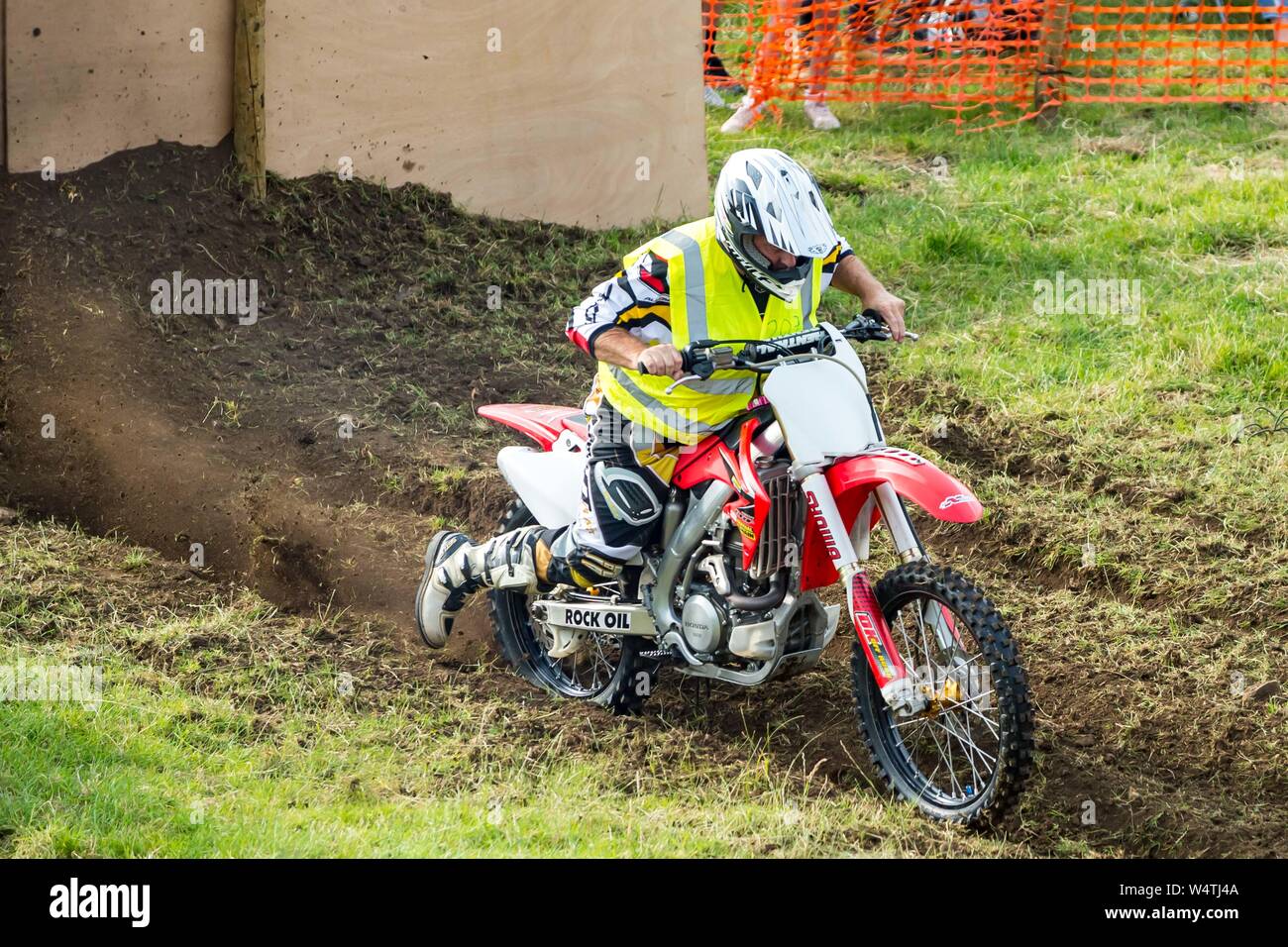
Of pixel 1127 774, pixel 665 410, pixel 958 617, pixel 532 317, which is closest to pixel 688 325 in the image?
pixel 665 410

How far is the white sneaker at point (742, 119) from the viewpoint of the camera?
510 inches

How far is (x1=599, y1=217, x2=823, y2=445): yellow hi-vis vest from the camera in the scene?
5.07 metres

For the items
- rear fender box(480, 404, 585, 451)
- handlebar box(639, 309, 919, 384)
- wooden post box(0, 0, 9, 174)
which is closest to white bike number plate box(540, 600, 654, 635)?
rear fender box(480, 404, 585, 451)

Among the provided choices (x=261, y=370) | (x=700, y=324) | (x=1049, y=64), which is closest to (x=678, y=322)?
(x=700, y=324)

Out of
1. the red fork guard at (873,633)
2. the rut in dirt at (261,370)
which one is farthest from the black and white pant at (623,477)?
the rut in dirt at (261,370)

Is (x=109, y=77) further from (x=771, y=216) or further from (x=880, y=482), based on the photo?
(x=880, y=482)

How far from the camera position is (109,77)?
9.08 m

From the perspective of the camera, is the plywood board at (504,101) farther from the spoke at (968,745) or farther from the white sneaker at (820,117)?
the spoke at (968,745)

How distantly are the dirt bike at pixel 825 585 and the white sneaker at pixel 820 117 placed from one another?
7.94 meters

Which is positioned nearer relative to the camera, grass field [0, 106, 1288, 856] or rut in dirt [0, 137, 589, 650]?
grass field [0, 106, 1288, 856]

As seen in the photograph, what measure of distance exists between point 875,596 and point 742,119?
894 cm

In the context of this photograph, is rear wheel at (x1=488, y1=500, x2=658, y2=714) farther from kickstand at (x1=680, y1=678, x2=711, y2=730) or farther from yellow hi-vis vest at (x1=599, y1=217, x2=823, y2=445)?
yellow hi-vis vest at (x1=599, y1=217, x2=823, y2=445)

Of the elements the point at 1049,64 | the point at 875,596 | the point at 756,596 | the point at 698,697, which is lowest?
the point at 698,697

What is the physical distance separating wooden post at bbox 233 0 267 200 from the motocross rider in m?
4.60
